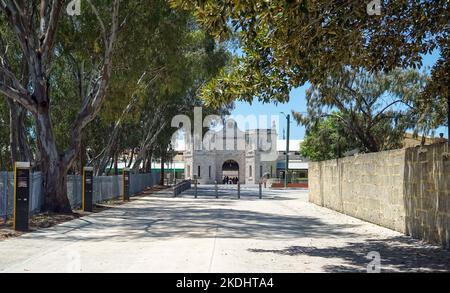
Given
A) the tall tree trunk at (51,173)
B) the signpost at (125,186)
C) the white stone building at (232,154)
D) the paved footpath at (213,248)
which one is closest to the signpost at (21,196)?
the paved footpath at (213,248)

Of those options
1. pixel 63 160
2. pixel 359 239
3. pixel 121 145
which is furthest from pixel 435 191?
pixel 121 145

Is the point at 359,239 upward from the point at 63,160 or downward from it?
downward

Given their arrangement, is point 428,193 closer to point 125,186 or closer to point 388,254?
point 388,254

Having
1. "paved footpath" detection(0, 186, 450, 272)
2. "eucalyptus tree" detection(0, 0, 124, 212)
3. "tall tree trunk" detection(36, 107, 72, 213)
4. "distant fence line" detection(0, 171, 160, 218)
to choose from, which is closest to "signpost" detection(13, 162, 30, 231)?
"paved footpath" detection(0, 186, 450, 272)

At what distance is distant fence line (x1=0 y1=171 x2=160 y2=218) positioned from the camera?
681 inches

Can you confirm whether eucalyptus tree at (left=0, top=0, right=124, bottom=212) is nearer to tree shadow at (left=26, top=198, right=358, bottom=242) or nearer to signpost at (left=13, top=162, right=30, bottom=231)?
tree shadow at (left=26, top=198, right=358, bottom=242)

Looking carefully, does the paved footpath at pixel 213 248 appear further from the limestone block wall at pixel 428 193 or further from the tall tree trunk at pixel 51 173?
the tall tree trunk at pixel 51 173

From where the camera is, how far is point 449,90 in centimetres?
1402

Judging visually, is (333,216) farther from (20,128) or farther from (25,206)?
(20,128)

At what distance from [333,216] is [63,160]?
10073 mm

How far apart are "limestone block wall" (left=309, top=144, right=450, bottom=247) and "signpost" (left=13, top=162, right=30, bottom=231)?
32.2 feet

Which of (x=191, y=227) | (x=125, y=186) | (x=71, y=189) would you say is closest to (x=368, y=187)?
(x=191, y=227)

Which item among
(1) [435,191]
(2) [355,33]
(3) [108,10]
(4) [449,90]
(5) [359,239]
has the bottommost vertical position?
(5) [359,239]

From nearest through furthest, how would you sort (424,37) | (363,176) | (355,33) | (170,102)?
(355,33) < (424,37) < (363,176) < (170,102)
